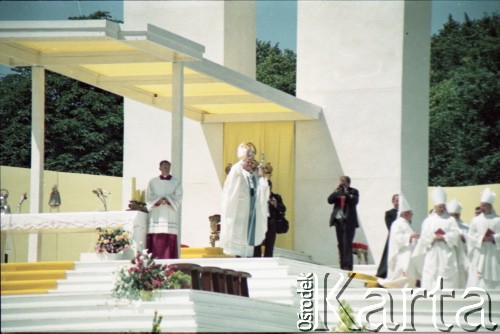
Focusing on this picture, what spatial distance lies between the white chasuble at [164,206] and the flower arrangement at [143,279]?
3553 millimetres

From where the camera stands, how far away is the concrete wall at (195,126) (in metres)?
27.2

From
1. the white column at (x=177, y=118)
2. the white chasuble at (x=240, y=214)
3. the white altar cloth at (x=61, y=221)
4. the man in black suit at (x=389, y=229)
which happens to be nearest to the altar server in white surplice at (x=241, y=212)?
the white chasuble at (x=240, y=214)

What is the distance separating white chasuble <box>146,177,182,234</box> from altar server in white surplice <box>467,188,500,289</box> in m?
4.51

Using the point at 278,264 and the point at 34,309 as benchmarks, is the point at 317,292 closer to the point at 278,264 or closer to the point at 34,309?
the point at 278,264

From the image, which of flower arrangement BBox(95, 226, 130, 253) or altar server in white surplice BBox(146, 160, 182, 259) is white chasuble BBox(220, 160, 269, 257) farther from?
flower arrangement BBox(95, 226, 130, 253)

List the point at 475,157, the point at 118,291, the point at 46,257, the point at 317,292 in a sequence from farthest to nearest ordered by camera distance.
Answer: the point at 475,157 < the point at 46,257 < the point at 317,292 < the point at 118,291

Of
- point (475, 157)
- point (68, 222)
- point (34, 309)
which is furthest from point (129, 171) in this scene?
point (475, 157)

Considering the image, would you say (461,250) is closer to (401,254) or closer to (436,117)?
(401,254)

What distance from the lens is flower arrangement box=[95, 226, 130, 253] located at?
2095 centimetres

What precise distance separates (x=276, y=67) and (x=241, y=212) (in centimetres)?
3115

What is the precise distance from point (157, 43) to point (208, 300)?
16.0 ft

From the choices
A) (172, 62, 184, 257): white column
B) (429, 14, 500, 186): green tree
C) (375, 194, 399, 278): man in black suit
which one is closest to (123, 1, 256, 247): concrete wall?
(375, 194, 399, 278): man in black suit

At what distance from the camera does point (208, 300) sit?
656 inches

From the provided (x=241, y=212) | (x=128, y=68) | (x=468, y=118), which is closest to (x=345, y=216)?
(x=241, y=212)
